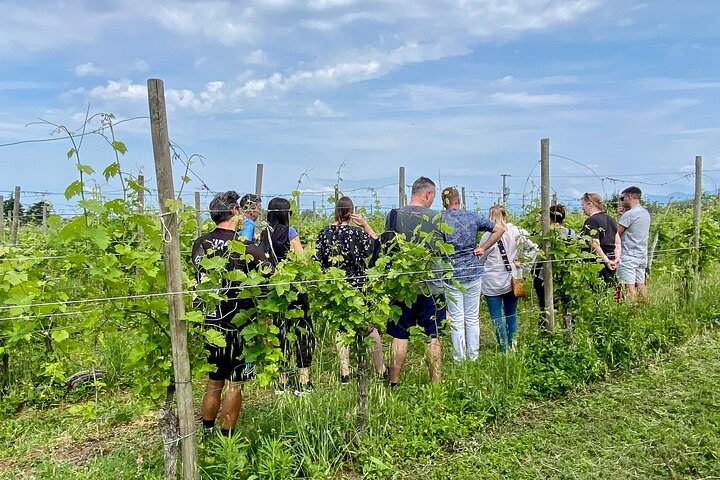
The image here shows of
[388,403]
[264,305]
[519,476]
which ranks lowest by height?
[519,476]

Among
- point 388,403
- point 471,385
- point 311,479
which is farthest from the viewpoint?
point 471,385

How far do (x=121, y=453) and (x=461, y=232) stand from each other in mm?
2924

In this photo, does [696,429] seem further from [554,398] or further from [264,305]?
[264,305]

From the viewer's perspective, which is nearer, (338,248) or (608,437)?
(608,437)

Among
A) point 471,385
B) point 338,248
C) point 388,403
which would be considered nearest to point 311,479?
point 388,403

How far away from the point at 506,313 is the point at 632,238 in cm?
194

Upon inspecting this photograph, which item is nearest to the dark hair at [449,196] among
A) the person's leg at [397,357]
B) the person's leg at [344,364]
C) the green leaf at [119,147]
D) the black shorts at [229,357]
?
the person's leg at [397,357]

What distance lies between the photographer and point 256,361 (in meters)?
3.13

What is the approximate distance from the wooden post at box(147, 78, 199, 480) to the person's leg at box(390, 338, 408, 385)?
178cm

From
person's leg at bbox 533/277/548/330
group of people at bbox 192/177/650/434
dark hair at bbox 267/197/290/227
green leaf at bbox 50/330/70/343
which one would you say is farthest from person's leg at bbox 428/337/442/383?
green leaf at bbox 50/330/70/343

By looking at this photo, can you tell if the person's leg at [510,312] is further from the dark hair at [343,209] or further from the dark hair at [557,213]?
the dark hair at [343,209]

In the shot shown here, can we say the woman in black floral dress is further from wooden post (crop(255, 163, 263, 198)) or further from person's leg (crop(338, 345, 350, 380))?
wooden post (crop(255, 163, 263, 198))

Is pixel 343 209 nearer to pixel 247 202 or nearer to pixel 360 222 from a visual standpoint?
pixel 360 222

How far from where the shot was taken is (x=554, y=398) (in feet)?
14.1
